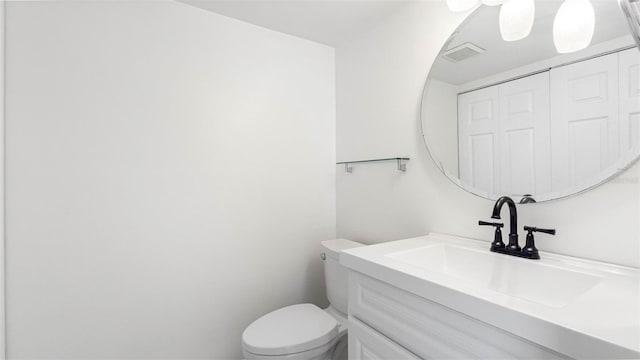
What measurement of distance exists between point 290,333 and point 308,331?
0.27 ft

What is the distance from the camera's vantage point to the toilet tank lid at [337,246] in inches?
63.3

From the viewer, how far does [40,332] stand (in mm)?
1207

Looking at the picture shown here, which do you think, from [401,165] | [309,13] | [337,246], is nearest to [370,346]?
[337,246]

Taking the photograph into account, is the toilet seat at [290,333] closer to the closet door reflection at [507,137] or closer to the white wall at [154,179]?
the white wall at [154,179]

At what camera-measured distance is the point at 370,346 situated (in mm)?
961

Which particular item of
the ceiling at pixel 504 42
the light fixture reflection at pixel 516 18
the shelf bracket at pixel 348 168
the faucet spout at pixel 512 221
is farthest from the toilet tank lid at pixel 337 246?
the light fixture reflection at pixel 516 18

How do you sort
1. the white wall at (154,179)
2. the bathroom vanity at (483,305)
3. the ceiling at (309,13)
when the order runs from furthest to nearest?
the ceiling at (309,13) < the white wall at (154,179) < the bathroom vanity at (483,305)

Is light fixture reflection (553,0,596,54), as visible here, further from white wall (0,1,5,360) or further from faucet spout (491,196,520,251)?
white wall (0,1,5,360)

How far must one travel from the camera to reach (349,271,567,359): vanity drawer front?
0.62 m

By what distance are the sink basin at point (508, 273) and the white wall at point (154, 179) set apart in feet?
2.96

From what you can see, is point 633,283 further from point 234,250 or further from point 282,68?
point 282,68

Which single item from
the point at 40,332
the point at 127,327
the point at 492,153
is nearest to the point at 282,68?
the point at 492,153

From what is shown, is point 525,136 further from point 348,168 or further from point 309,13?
point 309,13

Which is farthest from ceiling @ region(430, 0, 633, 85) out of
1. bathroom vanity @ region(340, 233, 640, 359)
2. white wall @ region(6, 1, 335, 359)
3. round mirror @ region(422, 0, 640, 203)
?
white wall @ region(6, 1, 335, 359)
